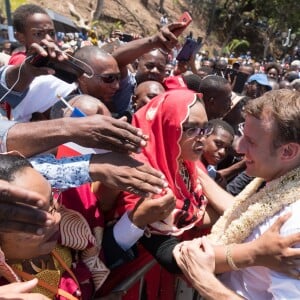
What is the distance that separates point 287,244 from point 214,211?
3.13ft

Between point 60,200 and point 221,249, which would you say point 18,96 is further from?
point 221,249

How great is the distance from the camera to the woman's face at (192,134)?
229 centimetres

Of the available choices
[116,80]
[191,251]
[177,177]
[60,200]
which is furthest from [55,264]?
[116,80]

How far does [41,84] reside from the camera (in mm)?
2340

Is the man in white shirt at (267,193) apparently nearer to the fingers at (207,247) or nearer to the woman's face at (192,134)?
the fingers at (207,247)

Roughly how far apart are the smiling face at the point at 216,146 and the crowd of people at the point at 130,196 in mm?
682

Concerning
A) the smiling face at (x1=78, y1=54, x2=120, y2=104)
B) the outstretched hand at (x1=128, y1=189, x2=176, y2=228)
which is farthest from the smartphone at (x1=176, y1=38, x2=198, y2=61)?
the outstretched hand at (x1=128, y1=189, x2=176, y2=228)

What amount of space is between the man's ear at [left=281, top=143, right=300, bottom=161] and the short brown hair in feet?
0.06

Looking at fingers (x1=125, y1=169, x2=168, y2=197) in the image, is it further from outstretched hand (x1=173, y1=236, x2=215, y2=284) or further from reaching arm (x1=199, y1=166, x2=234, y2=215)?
reaching arm (x1=199, y1=166, x2=234, y2=215)

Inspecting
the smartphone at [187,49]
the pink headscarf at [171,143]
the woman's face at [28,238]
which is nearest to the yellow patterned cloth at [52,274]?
the woman's face at [28,238]

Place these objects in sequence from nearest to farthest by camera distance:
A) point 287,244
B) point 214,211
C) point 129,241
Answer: point 287,244, point 129,241, point 214,211

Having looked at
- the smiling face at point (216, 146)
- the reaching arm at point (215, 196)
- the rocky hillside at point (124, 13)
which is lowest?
the rocky hillside at point (124, 13)

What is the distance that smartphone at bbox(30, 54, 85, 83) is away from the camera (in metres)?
1.95

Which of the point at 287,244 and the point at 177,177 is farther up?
the point at 287,244
